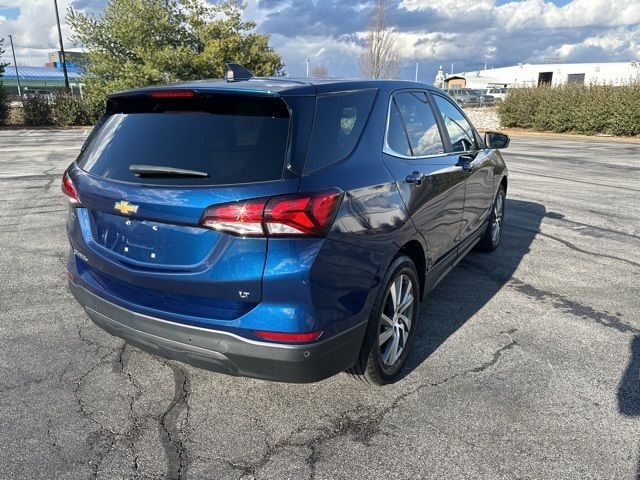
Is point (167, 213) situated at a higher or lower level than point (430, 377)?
higher

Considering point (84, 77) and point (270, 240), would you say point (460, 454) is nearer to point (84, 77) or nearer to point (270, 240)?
point (270, 240)

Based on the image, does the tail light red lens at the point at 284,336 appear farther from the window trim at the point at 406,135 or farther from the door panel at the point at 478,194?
the door panel at the point at 478,194

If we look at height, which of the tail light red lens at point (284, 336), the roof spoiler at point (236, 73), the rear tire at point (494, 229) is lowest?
Result: the rear tire at point (494, 229)

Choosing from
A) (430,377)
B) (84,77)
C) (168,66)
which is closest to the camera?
(430,377)

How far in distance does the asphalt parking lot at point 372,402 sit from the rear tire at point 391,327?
14cm

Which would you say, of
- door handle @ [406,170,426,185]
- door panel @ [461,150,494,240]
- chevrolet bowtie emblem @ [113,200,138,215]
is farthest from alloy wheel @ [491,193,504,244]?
chevrolet bowtie emblem @ [113,200,138,215]

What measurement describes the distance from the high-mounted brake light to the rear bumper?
3.75 feet

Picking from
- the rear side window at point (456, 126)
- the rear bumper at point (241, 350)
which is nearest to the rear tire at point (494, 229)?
the rear side window at point (456, 126)

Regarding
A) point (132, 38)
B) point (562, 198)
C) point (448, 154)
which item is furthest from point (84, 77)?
point (448, 154)

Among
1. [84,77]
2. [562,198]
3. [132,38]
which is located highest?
[132,38]

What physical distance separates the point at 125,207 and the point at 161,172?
0.25 meters

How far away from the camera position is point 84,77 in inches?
1114

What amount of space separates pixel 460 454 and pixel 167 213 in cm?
185

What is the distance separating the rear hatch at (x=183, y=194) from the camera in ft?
7.57
